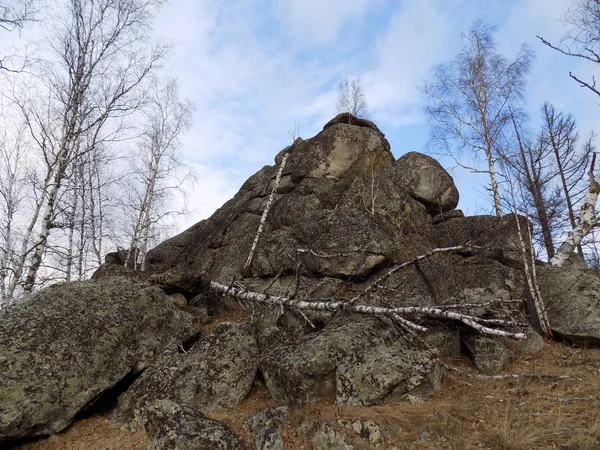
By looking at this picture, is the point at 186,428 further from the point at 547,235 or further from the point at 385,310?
the point at 547,235

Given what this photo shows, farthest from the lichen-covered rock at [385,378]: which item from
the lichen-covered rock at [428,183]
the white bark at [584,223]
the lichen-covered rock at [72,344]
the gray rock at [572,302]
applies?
the lichen-covered rock at [428,183]

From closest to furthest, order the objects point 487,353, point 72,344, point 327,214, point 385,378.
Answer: point 385,378 < point 72,344 < point 487,353 < point 327,214

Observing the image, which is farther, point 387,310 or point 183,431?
point 387,310

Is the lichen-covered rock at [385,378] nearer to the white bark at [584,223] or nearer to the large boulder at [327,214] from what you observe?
the large boulder at [327,214]

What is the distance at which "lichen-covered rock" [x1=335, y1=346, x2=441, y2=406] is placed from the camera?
563cm

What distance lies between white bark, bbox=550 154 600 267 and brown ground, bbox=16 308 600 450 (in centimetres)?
367

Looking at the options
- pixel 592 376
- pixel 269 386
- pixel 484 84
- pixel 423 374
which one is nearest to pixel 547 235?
pixel 484 84

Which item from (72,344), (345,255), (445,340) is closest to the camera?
(72,344)

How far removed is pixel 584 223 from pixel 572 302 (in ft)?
7.35

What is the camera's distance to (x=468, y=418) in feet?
17.1

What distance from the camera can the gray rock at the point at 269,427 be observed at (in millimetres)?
5051

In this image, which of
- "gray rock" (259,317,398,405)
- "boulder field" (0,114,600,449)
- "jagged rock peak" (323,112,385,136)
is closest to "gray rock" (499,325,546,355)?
"boulder field" (0,114,600,449)

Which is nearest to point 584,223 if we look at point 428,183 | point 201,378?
point 428,183

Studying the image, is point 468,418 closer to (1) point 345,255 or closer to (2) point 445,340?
(2) point 445,340
